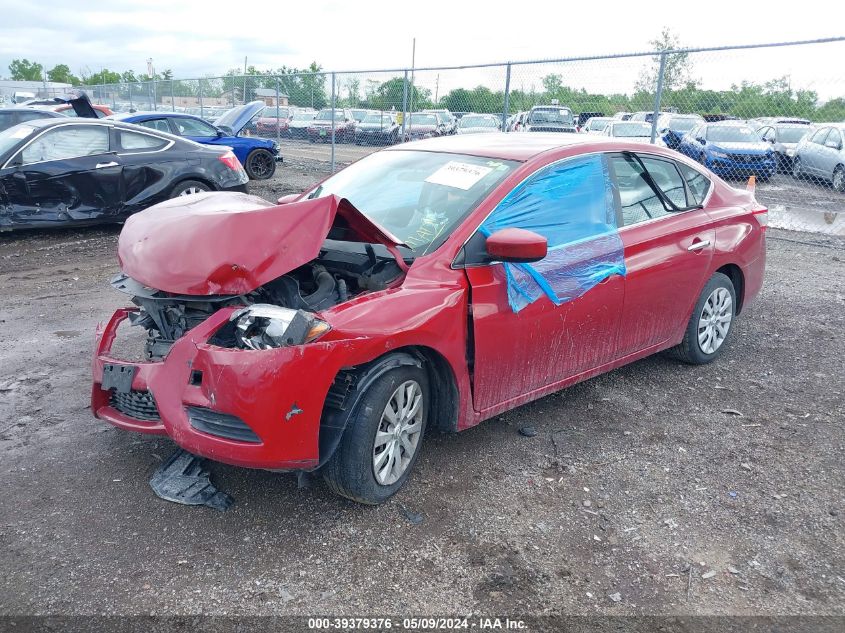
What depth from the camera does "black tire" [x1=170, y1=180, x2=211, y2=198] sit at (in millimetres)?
9055

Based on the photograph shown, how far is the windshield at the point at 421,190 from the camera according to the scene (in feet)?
11.8

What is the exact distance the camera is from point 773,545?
3057 millimetres

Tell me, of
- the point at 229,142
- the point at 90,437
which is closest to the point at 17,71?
the point at 229,142

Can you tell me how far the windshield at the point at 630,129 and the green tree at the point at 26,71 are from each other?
3667 inches

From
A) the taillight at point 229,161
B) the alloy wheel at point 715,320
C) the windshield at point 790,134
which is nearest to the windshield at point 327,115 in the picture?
the taillight at point 229,161

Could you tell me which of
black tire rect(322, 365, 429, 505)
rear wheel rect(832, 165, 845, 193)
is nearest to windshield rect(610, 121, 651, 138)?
rear wheel rect(832, 165, 845, 193)

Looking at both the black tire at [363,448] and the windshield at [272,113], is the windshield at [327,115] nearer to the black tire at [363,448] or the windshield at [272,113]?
the windshield at [272,113]

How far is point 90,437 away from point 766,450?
3.78 meters

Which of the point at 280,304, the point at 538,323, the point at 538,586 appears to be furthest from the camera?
the point at 538,323

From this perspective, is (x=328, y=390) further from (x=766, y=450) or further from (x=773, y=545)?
(x=766, y=450)

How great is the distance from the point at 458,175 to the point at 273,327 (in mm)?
1521

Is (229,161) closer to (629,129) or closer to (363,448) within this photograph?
(363,448)

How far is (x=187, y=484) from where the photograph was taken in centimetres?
327

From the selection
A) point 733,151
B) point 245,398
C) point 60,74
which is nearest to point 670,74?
point 733,151
